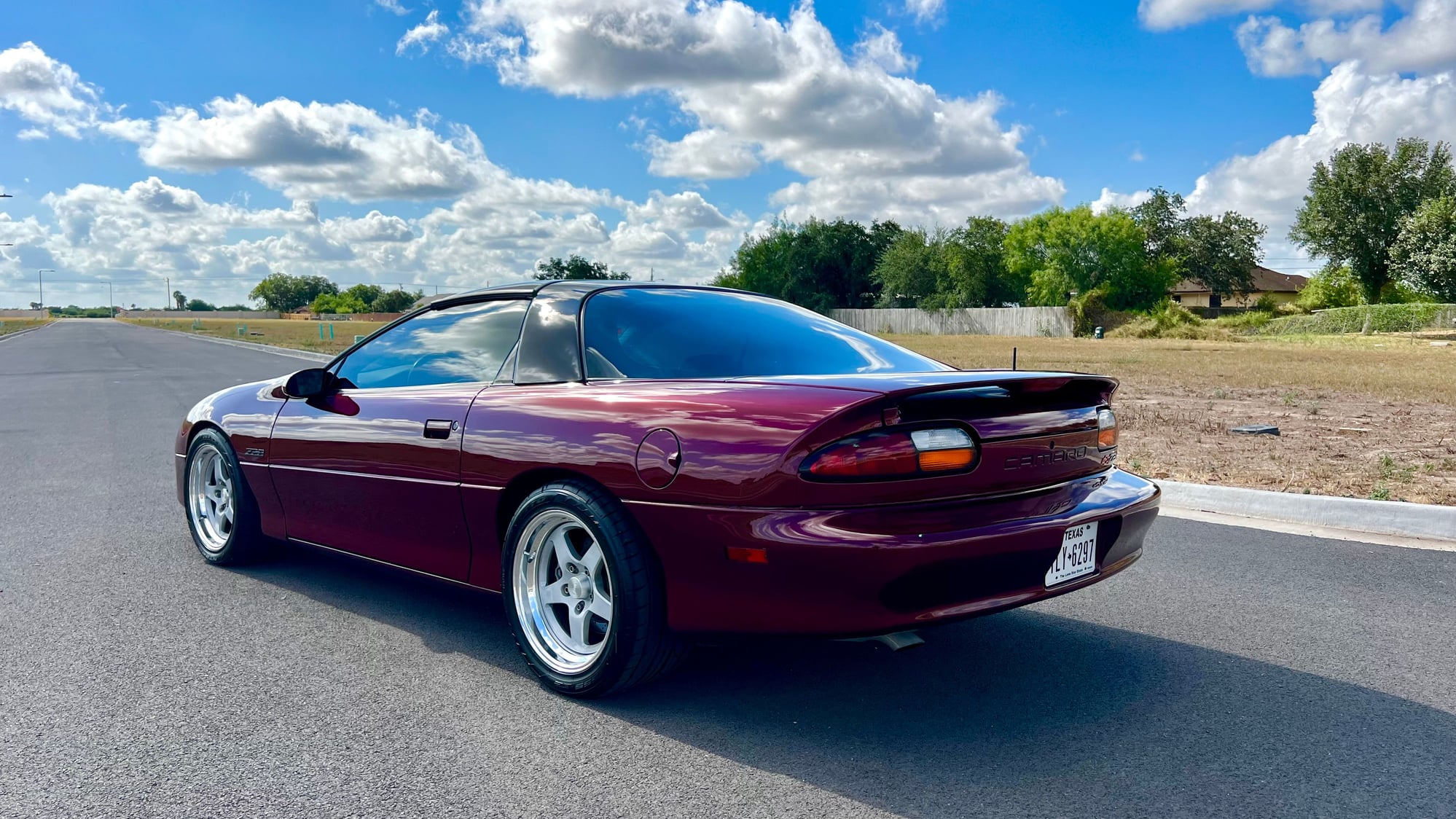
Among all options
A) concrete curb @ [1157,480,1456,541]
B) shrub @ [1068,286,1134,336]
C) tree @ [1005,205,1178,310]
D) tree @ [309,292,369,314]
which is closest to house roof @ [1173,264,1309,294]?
tree @ [1005,205,1178,310]

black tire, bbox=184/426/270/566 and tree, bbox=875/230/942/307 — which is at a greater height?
tree, bbox=875/230/942/307

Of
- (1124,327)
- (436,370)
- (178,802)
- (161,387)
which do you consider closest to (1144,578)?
(436,370)

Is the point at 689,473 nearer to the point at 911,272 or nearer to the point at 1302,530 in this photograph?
the point at 1302,530

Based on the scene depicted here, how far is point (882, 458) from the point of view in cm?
293

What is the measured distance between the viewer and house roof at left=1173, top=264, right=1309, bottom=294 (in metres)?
83.2

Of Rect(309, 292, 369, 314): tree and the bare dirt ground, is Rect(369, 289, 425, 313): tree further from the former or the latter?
the bare dirt ground

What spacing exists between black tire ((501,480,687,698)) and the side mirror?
5.34ft

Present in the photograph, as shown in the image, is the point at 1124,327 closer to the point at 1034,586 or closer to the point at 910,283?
the point at 910,283

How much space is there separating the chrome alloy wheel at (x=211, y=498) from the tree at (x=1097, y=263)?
7045 centimetres

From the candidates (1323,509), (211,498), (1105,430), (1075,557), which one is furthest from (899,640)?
(1323,509)

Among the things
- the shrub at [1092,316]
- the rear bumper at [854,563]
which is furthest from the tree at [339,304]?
the rear bumper at [854,563]

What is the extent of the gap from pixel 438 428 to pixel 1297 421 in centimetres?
1068

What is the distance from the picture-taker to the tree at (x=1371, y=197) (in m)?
58.9

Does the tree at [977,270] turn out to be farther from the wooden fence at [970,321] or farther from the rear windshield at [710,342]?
the rear windshield at [710,342]
